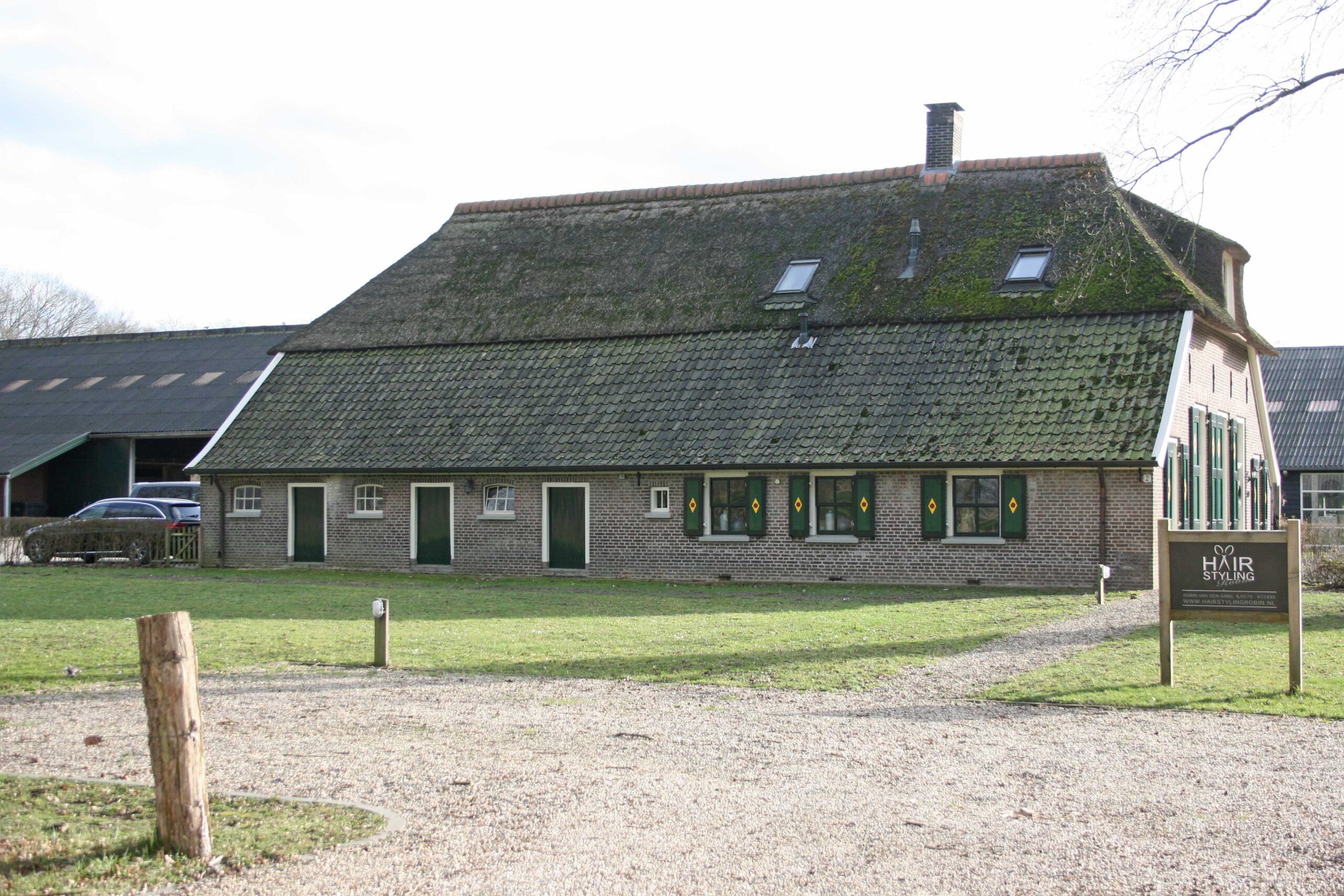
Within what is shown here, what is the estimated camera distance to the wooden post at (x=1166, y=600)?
11242mm

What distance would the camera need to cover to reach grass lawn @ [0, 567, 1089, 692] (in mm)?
12492

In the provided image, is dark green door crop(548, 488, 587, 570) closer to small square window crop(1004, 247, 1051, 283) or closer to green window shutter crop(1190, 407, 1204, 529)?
small square window crop(1004, 247, 1051, 283)

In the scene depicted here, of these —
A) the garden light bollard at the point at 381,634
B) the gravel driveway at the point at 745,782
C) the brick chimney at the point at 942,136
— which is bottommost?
the gravel driveway at the point at 745,782

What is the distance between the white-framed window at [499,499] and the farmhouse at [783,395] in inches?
1.8

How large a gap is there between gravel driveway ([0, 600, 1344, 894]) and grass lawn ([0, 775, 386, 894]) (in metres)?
0.27

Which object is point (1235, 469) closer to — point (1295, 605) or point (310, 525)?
point (1295, 605)

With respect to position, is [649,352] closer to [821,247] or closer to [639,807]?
[821,247]

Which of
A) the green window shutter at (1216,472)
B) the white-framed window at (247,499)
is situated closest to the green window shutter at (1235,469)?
the green window shutter at (1216,472)

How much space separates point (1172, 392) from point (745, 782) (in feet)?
52.7

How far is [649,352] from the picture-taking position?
2680 cm

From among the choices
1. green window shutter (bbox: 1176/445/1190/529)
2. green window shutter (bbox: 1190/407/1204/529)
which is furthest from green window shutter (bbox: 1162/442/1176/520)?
green window shutter (bbox: 1190/407/1204/529)

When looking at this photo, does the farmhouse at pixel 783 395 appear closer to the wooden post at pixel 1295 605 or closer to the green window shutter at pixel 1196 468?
the green window shutter at pixel 1196 468

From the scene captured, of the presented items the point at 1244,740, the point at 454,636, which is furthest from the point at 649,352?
the point at 1244,740

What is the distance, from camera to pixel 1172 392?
70.7 feet
